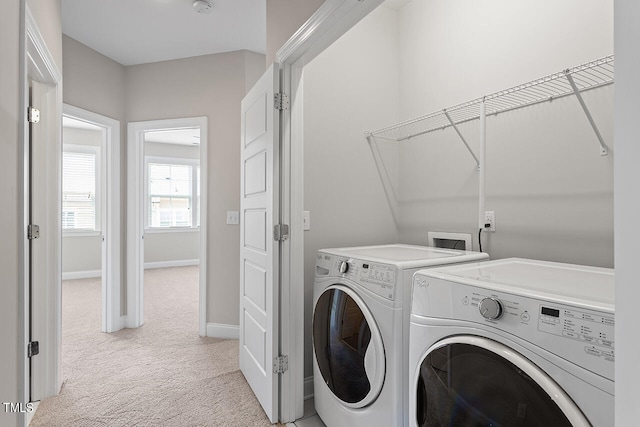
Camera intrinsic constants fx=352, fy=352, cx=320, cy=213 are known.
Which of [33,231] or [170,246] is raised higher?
[33,231]

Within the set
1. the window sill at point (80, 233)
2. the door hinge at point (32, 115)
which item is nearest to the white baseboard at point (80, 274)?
the window sill at point (80, 233)

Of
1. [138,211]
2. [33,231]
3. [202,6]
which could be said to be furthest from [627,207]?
[138,211]

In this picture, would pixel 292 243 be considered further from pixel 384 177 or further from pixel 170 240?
pixel 170 240

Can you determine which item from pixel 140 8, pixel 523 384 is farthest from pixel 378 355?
pixel 140 8

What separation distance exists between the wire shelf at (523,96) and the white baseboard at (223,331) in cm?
206

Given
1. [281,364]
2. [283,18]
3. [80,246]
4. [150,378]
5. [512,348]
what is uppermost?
[283,18]

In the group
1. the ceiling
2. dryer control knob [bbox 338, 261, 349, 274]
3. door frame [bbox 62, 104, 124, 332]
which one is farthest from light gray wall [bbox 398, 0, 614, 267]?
door frame [bbox 62, 104, 124, 332]

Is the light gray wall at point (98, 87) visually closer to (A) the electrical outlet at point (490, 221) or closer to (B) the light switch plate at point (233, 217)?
(B) the light switch plate at point (233, 217)

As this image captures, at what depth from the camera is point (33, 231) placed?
1.93 metres

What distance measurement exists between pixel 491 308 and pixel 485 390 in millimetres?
222

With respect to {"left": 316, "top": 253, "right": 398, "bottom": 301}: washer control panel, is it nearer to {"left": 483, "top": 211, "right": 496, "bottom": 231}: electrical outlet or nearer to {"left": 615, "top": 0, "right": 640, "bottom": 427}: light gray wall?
{"left": 483, "top": 211, "right": 496, "bottom": 231}: electrical outlet

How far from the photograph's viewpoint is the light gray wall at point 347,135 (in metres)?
2.19

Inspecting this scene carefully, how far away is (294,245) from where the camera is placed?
6.29 ft

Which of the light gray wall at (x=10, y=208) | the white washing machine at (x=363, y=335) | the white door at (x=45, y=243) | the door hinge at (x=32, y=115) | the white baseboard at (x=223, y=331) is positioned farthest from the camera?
the white baseboard at (x=223, y=331)
